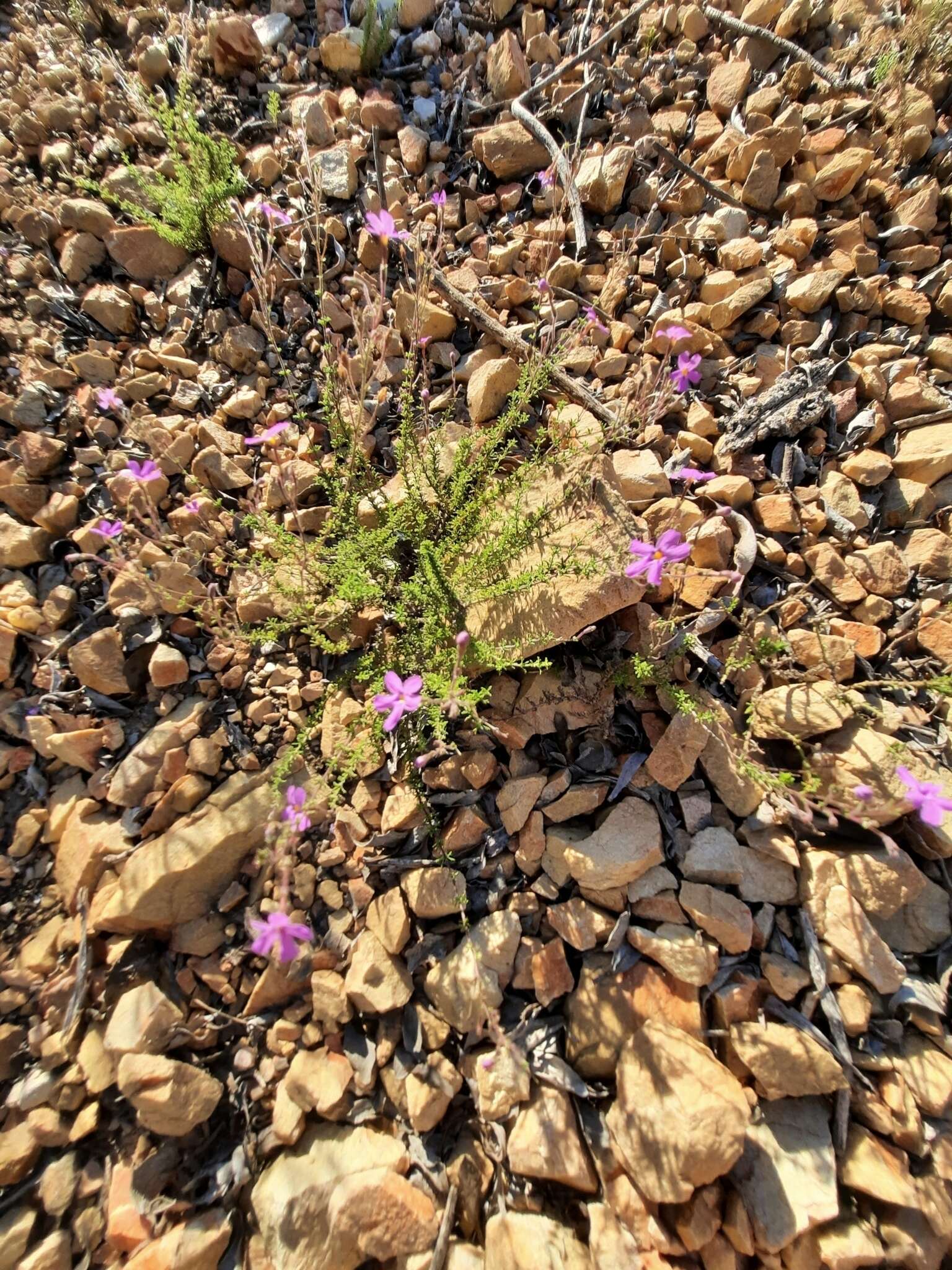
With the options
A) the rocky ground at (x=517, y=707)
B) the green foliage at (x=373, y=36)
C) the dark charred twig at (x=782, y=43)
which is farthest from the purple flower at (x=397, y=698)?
the dark charred twig at (x=782, y=43)

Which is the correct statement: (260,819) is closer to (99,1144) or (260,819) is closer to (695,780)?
(99,1144)

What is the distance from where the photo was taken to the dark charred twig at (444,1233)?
2.30 m

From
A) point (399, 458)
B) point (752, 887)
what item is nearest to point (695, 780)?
point (752, 887)

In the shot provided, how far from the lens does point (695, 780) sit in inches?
113

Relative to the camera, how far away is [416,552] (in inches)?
132

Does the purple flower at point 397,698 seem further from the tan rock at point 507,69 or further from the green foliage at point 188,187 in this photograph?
the tan rock at point 507,69

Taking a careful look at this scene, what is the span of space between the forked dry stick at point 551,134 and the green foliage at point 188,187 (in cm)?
181

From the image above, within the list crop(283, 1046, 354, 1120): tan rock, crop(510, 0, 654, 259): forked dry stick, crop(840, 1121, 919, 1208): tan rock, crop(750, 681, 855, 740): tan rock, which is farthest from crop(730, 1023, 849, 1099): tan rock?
crop(510, 0, 654, 259): forked dry stick

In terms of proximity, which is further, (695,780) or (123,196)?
(123,196)

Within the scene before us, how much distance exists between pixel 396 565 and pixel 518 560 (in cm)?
62

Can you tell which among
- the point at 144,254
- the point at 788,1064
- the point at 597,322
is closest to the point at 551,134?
the point at 597,322

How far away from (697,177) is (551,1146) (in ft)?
16.5

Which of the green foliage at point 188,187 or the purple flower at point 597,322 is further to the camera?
the green foliage at point 188,187

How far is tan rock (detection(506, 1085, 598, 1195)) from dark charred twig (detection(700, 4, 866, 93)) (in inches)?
227
